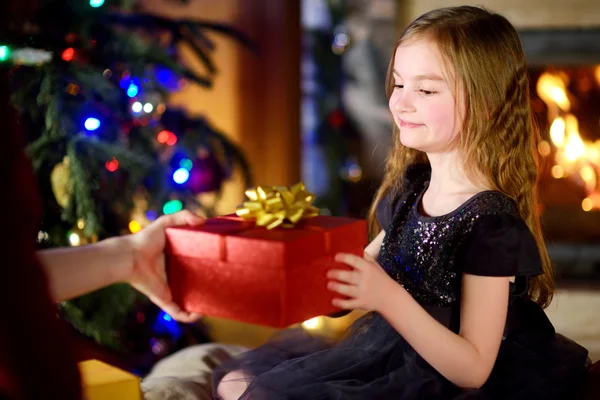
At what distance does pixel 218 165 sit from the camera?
7.14 feet

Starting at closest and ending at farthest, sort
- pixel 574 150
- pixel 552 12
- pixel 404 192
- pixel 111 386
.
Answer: pixel 111 386, pixel 404 192, pixel 552 12, pixel 574 150

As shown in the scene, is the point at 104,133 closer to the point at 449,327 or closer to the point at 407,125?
the point at 407,125

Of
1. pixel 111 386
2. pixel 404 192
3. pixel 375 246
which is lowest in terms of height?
pixel 111 386

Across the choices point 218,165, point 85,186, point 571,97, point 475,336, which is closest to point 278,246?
point 475,336

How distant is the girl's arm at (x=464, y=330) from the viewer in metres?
1.00

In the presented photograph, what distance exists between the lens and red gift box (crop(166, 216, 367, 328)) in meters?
0.96

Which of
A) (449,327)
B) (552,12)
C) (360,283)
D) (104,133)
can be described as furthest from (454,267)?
(552,12)

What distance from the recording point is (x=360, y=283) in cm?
97

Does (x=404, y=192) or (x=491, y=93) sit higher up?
(x=491, y=93)

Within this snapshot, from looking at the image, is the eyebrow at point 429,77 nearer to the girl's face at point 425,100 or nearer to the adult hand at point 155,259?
the girl's face at point 425,100

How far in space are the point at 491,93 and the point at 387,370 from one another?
1.51 feet

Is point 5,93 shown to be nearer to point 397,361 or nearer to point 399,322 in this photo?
point 399,322

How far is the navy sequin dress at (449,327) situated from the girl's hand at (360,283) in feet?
0.46

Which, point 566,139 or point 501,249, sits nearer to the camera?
point 501,249
